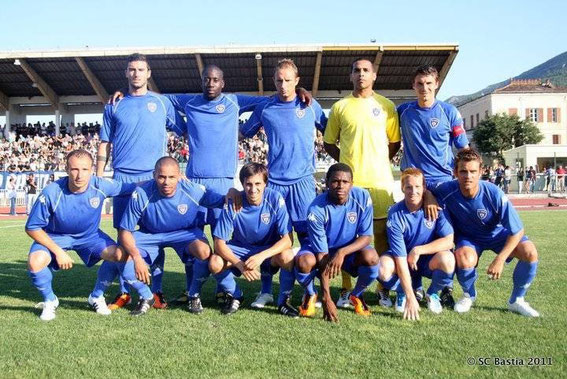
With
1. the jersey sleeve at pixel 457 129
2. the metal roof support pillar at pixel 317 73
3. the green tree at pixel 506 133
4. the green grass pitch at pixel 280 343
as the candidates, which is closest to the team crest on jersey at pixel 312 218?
the green grass pitch at pixel 280 343

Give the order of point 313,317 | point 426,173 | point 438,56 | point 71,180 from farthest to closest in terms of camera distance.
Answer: point 438,56, point 426,173, point 71,180, point 313,317

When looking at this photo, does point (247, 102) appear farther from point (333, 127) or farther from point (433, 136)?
point (433, 136)

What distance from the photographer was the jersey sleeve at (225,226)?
Result: 4.40 m

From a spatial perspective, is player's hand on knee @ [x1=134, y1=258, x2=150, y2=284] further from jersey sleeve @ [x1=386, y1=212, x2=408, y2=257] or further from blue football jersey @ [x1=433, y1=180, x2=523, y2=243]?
blue football jersey @ [x1=433, y1=180, x2=523, y2=243]

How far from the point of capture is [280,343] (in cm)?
342

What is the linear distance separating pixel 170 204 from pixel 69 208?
0.86m

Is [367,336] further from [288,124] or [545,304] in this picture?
[288,124]

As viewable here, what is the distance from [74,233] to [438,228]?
3.17 metres

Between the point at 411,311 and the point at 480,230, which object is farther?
the point at 480,230

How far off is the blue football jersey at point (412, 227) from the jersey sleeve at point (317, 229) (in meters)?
0.55

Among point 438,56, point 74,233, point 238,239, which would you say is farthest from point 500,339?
point 438,56

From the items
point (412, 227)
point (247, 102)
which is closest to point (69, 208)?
point (247, 102)

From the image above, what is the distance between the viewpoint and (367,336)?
3.56 metres

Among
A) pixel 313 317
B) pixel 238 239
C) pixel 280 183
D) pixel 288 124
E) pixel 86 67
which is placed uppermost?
pixel 86 67
